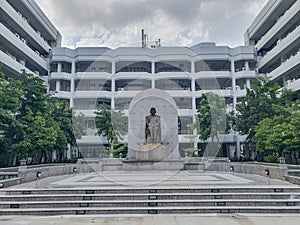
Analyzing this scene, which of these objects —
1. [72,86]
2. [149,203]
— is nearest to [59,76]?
[72,86]

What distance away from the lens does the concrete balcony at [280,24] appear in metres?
22.9

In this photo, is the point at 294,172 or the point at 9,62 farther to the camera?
the point at 9,62

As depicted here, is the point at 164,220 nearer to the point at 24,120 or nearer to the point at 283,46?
the point at 24,120

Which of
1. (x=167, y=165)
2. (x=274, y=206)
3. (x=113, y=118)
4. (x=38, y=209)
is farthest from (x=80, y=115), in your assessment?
(x=274, y=206)

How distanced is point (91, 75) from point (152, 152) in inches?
762

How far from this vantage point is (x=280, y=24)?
25734mm

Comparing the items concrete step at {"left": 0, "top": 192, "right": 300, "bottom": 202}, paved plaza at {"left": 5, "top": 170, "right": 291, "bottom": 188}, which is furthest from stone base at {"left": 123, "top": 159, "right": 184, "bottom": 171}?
concrete step at {"left": 0, "top": 192, "right": 300, "bottom": 202}

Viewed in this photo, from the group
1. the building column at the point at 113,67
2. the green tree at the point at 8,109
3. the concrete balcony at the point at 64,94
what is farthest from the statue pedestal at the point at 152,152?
the concrete balcony at the point at 64,94

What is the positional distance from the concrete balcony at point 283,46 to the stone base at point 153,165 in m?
17.4

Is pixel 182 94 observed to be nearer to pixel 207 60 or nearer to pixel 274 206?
pixel 207 60

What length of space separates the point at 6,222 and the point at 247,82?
29.9 m

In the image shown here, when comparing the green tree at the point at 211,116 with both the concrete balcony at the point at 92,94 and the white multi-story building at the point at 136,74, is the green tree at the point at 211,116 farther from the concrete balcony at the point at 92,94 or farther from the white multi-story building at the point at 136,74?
the concrete balcony at the point at 92,94

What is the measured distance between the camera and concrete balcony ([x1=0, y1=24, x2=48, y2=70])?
22.0m

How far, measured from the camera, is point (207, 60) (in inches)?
1230
